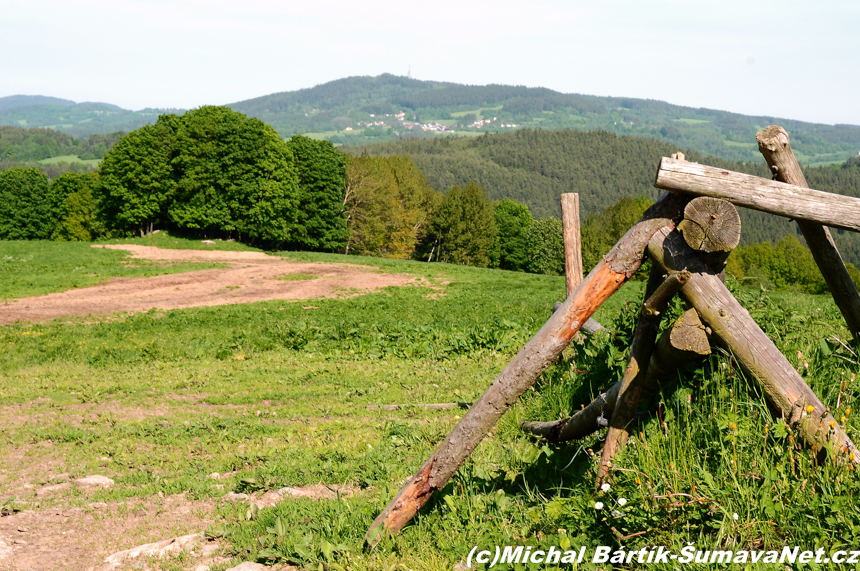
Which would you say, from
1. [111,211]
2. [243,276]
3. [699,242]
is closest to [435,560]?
[699,242]

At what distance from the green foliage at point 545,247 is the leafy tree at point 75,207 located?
185 feet

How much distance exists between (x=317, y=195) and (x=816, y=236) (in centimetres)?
5317

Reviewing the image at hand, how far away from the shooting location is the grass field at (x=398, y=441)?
11.2 ft

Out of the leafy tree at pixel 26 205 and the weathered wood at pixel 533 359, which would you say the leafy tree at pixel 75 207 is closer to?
the leafy tree at pixel 26 205

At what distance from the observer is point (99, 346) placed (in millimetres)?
14312

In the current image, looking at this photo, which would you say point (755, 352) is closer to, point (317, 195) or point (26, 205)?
point (317, 195)

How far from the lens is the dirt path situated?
21562 mm

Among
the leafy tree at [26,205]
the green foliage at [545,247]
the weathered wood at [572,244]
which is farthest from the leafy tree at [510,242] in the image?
the weathered wood at [572,244]

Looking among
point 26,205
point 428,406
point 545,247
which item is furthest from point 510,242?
point 428,406

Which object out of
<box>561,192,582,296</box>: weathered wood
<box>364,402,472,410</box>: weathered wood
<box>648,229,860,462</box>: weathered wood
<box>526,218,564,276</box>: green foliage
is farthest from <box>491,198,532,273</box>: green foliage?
<box>648,229,860,462</box>: weathered wood

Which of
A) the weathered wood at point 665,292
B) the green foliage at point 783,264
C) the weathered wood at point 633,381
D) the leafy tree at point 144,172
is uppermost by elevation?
the leafy tree at point 144,172

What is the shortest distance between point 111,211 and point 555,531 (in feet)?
Answer: 211

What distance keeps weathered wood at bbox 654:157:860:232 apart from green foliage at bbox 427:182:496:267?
2706 inches

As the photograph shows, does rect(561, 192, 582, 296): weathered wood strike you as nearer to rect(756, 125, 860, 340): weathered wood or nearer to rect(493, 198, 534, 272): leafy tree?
rect(756, 125, 860, 340): weathered wood
